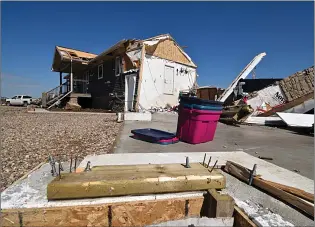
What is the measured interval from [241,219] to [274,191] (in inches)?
23.2

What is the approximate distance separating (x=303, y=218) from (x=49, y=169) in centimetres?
284

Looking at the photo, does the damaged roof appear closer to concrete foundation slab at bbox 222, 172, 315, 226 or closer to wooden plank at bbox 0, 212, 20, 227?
concrete foundation slab at bbox 222, 172, 315, 226

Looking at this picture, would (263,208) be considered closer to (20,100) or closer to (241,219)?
(241,219)

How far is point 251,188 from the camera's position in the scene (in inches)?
93.8

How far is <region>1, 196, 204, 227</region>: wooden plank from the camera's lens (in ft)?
5.99

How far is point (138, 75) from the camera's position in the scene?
15281mm

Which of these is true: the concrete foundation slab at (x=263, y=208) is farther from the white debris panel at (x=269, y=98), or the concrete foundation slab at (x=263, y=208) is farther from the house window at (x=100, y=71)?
the house window at (x=100, y=71)

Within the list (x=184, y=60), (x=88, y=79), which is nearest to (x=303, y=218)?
(x=184, y=60)

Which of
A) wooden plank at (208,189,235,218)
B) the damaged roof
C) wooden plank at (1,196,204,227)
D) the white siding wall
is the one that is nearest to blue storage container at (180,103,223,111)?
wooden plank at (1,196,204,227)

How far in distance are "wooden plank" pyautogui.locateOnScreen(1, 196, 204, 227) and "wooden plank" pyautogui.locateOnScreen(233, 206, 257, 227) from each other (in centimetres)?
35

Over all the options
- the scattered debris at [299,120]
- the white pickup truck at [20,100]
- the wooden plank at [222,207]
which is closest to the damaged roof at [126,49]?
the scattered debris at [299,120]

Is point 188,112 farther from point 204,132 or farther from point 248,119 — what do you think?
point 248,119

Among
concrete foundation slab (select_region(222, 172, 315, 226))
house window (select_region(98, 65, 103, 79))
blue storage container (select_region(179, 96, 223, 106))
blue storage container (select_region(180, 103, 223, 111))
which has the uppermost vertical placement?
house window (select_region(98, 65, 103, 79))

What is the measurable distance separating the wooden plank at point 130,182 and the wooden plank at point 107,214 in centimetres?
11
